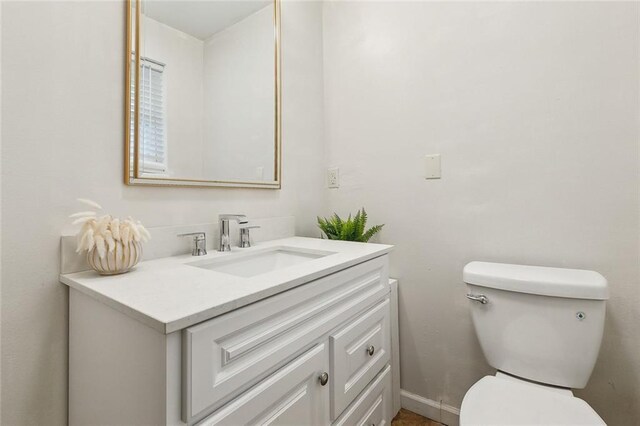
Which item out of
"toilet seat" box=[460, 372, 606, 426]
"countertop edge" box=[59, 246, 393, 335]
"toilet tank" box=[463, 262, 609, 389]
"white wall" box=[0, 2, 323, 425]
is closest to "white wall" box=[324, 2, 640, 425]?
"toilet tank" box=[463, 262, 609, 389]

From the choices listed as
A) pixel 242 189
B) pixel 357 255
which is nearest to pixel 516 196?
pixel 357 255

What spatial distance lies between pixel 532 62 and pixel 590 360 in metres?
1.04

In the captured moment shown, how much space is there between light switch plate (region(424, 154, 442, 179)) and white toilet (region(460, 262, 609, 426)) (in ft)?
1.51

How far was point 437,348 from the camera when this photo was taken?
4.61 ft

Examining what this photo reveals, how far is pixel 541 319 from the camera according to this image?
1.01m

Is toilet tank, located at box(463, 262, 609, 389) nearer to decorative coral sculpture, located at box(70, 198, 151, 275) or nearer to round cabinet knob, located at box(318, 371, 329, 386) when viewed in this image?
round cabinet knob, located at box(318, 371, 329, 386)

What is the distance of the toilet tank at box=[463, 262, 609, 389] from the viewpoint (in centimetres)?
96

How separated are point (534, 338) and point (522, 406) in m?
0.24

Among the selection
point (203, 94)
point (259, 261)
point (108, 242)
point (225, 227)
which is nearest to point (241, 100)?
point (203, 94)

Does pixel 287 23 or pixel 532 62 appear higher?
pixel 287 23

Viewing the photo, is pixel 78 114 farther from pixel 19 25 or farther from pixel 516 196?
pixel 516 196

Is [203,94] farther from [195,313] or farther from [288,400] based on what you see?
[288,400]

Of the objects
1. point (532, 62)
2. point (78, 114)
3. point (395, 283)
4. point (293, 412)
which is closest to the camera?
point (293, 412)

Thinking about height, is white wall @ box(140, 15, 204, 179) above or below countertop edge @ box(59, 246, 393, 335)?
above
